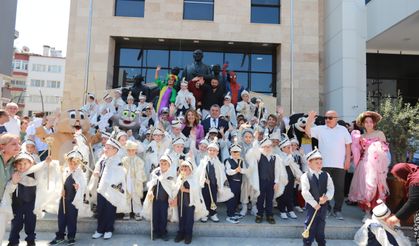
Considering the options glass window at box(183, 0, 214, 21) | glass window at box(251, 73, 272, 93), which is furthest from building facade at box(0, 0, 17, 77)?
glass window at box(251, 73, 272, 93)

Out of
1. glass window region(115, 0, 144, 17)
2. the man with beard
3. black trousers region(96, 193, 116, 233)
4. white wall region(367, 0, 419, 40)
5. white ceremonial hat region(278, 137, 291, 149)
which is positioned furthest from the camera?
glass window region(115, 0, 144, 17)

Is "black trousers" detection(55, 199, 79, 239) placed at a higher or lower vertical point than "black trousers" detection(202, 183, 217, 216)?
lower

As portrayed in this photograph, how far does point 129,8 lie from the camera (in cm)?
1603

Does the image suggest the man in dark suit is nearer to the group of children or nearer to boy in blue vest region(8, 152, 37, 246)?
the group of children

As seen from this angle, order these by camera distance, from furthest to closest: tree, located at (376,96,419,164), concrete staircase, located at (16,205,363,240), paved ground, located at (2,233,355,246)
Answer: tree, located at (376,96,419,164) → concrete staircase, located at (16,205,363,240) → paved ground, located at (2,233,355,246)

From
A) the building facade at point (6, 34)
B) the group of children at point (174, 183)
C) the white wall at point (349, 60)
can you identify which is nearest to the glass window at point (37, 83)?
the building facade at point (6, 34)

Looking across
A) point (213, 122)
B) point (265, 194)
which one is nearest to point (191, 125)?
point (213, 122)

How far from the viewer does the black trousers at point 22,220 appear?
4820 mm

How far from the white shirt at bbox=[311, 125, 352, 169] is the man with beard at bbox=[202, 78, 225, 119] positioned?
4.62 m

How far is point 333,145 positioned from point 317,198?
1422mm

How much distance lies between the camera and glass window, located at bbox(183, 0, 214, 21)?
16188 millimetres

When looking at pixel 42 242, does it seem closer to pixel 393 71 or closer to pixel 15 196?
pixel 15 196

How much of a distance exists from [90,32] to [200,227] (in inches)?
508

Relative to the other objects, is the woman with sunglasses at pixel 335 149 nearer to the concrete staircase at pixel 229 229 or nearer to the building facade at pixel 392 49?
the concrete staircase at pixel 229 229
